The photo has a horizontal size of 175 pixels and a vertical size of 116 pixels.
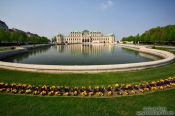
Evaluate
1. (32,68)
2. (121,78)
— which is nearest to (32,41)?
(32,68)

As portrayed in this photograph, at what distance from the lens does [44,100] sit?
320 inches

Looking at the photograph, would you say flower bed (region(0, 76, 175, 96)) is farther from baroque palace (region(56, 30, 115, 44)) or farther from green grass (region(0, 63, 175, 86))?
baroque palace (region(56, 30, 115, 44))

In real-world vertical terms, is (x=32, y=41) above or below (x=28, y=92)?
above

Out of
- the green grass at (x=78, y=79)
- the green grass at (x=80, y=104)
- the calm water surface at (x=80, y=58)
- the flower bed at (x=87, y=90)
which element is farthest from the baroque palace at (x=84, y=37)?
the green grass at (x=80, y=104)

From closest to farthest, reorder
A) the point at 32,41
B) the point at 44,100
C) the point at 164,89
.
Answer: the point at 44,100
the point at 164,89
the point at 32,41

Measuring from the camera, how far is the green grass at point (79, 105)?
6.81 meters

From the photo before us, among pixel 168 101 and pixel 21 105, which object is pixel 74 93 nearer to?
pixel 21 105

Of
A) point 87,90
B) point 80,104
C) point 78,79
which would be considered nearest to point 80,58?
point 78,79

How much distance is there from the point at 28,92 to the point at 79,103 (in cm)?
365

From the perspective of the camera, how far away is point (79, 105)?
7523 millimetres

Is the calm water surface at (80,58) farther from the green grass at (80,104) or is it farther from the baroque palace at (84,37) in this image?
the baroque palace at (84,37)

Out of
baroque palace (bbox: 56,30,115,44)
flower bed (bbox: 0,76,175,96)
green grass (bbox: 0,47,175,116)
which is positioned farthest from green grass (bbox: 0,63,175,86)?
baroque palace (bbox: 56,30,115,44)

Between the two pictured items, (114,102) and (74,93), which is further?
(74,93)

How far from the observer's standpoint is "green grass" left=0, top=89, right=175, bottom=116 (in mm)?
6806
